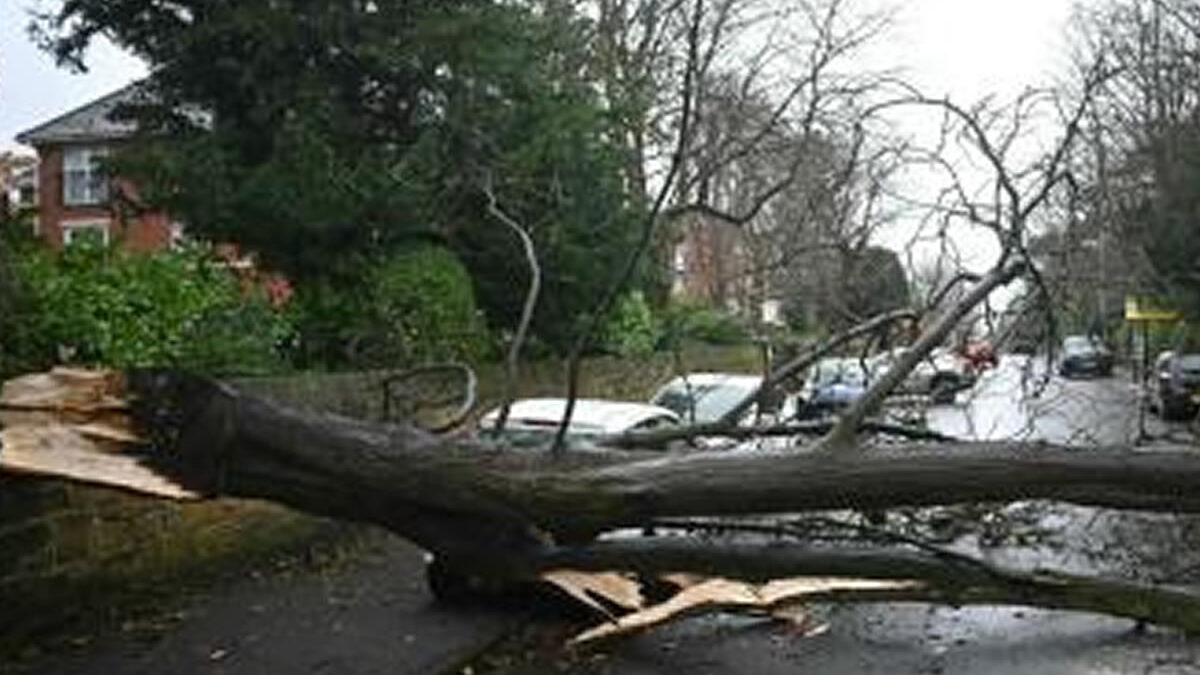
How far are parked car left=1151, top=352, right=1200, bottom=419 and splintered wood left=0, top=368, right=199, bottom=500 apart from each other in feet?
86.5

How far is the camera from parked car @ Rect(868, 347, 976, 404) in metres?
12.9

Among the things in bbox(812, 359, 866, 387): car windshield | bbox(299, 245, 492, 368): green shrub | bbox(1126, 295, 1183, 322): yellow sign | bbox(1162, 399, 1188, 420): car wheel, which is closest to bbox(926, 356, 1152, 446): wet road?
bbox(1162, 399, 1188, 420): car wheel

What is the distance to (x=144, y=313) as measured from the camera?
14.6 m

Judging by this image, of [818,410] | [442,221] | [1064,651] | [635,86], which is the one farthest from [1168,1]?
[1064,651]

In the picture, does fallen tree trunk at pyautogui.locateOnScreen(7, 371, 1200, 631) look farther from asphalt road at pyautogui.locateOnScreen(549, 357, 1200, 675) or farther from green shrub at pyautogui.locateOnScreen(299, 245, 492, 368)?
green shrub at pyautogui.locateOnScreen(299, 245, 492, 368)

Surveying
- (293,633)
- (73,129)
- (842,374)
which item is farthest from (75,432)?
(73,129)

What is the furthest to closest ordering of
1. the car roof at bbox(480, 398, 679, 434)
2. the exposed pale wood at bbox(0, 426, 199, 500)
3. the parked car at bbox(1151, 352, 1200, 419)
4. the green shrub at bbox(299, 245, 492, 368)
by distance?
the parked car at bbox(1151, 352, 1200, 419) < the green shrub at bbox(299, 245, 492, 368) < the car roof at bbox(480, 398, 679, 434) < the exposed pale wood at bbox(0, 426, 199, 500)

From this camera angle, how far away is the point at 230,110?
22.5 m

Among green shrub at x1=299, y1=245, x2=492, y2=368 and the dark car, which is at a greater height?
green shrub at x1=299, y1=245, x2=492, y2=368

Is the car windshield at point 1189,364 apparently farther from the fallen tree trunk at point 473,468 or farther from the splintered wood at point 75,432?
the splintered wood at point 75,432

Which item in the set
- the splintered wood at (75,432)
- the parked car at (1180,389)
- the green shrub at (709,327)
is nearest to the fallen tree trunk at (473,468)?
the splintered wood at (75,432)

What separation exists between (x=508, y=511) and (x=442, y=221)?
13.3m

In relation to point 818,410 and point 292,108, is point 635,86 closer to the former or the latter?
point 292,108

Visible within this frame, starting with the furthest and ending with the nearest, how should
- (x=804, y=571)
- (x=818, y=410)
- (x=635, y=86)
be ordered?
(x=635, y=86)
(x=818, y=410)
(x=804, y=571)
